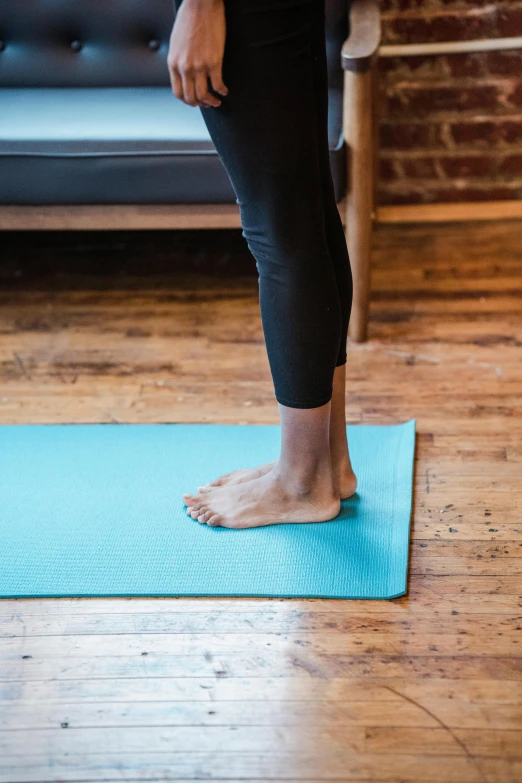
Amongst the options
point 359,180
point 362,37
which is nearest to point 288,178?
point 359,180

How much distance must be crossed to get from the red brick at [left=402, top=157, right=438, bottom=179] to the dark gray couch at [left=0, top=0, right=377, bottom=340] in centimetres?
42

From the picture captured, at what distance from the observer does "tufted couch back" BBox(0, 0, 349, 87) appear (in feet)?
6.53

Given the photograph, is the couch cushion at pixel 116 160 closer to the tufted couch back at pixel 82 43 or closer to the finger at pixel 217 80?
the tufted couch back at pixel 82 43

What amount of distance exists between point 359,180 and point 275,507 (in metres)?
0.71

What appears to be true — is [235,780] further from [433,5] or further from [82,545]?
[433,5]

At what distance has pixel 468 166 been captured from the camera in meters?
2.25

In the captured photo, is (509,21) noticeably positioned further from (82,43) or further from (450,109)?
(82,43)

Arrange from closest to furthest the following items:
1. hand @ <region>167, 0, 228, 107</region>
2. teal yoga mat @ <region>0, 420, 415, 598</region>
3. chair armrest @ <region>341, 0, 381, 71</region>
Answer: hand @ <region>167, 0, 228, 107</region>
teal yoga mat @ <region>0, 420, 415, 598</region>
chair armrest @ <region>341, 0, 381, 71</region>

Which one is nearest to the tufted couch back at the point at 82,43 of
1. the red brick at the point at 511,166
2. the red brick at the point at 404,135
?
the red brick at the point at 404,135

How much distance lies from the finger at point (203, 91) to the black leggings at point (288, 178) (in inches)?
0.6

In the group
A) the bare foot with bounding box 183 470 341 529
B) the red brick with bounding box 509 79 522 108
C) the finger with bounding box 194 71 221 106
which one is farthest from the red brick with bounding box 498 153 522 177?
the finger with bounding box 194 71 221 106

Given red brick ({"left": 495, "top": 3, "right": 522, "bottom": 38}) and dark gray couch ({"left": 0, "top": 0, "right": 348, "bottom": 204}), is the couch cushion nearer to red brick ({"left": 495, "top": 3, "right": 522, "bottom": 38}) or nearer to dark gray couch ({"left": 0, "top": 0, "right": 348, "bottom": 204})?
dark gray couch ({"left": 0, "top": 0, "right": 348, "bottom": 204})

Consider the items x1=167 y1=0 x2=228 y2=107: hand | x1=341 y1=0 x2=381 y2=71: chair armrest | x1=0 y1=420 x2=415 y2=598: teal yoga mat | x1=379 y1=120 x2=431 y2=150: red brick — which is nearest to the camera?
x1=167 y1=0 x2=228 y2=107: hand

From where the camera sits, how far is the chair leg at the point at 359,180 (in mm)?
1526
